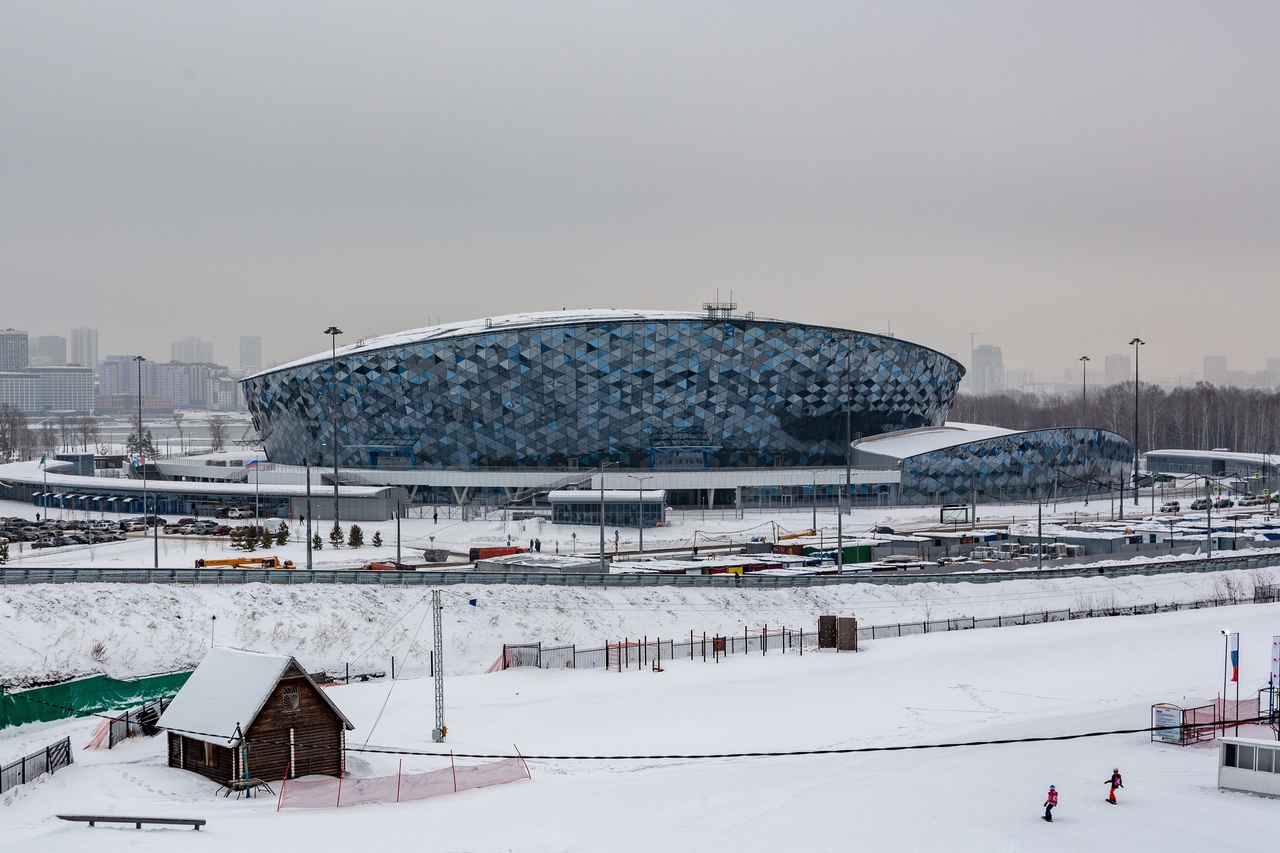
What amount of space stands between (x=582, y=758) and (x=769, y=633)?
63.1ft

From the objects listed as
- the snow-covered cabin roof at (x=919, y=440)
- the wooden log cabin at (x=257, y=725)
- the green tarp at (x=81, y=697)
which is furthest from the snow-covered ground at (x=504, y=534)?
the wooden log cabin at (x=257, y=725)

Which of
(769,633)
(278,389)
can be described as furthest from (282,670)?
(278,389)

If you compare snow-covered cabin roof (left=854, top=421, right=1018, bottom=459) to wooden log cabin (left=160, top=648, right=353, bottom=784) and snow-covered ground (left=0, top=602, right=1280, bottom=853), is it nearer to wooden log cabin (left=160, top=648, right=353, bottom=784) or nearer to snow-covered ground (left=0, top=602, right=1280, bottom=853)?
snow-covered ground (left=0, top=602, right=1280, bottom=853)

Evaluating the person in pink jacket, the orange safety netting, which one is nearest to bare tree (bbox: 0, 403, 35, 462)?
the orange safety netting

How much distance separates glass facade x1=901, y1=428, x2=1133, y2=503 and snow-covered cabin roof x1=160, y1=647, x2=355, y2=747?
72.3 m

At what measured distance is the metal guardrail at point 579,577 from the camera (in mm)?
46406

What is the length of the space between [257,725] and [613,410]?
68179 millimetres

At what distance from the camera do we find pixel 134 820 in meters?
24.2

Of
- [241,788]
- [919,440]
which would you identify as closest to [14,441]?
[919,440]

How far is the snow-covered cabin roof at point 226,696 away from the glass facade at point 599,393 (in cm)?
6491

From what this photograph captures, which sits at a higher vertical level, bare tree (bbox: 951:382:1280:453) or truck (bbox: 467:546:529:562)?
bare tree (bbox: 951:382:1280:453)

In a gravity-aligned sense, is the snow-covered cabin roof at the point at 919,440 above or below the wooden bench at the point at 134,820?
above

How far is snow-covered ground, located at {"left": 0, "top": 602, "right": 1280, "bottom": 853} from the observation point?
25.1 metres

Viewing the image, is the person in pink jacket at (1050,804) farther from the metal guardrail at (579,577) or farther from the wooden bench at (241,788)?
the metal guardrail at (579,577)
